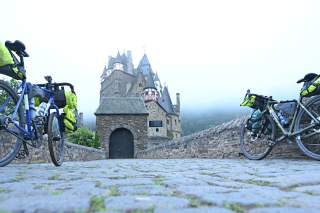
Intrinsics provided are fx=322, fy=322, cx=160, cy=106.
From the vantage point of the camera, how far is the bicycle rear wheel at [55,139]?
423cm

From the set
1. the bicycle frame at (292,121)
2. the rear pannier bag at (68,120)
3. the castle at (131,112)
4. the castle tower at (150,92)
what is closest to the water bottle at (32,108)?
the rear pannier bag at (68,120)

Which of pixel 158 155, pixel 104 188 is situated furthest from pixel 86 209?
pixel 158 155

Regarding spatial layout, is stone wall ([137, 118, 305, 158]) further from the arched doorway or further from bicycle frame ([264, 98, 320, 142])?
the arched doorway

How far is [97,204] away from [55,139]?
3188 mm

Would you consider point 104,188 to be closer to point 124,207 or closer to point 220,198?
point 124,207

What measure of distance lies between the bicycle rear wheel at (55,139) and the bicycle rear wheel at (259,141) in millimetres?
3465

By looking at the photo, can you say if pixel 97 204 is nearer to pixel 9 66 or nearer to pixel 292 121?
pixel 9 66

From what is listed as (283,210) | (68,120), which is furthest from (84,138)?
(283,210)

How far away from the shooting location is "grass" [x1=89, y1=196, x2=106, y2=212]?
1.48 meters

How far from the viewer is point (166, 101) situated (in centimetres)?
5891

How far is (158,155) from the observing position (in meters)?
14.4

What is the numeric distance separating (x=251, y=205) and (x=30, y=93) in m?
3.41

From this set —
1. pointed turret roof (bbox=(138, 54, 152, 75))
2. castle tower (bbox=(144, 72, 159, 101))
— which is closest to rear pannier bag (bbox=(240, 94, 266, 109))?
castle tower (bbox=(144, 72, 159, 101))

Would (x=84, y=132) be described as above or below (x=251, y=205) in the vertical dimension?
above
